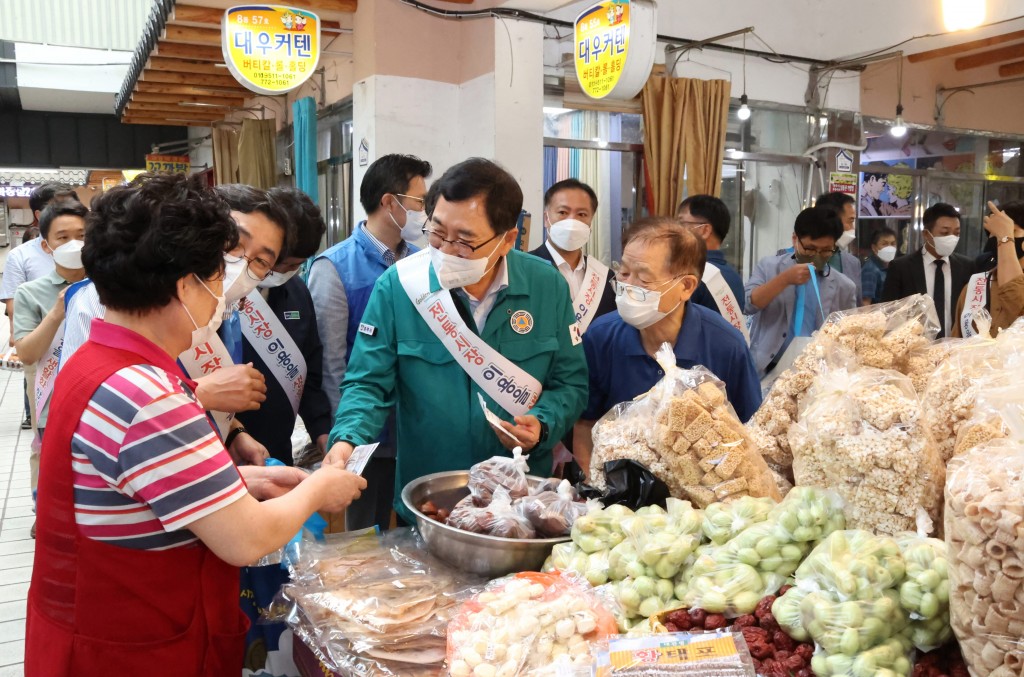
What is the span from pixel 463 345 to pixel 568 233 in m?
1.66

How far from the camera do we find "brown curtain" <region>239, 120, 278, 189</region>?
1012 centimetres

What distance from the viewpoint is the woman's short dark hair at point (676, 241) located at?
2492mm

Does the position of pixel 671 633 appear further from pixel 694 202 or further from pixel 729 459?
pixel 694 202

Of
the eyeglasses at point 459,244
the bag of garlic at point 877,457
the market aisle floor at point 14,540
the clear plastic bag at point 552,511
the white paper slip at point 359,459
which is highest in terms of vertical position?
the eyeglasses at point 459,244

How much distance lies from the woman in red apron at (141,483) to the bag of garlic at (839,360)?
1.07m

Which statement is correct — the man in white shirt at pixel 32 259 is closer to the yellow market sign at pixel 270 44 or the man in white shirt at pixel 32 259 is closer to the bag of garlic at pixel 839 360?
the yellow market sign at pixel 270 44

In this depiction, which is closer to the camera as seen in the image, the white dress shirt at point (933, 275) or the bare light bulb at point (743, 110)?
the white dress shirt at point (933, 275)

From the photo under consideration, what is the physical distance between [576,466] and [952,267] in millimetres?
4543

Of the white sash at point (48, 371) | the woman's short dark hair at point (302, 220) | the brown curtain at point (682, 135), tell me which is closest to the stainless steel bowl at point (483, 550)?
the woman's short dark hair at point (302, 220)

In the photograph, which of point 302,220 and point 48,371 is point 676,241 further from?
point 48,371

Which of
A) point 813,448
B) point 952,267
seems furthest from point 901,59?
point 813,448

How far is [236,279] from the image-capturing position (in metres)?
2.32

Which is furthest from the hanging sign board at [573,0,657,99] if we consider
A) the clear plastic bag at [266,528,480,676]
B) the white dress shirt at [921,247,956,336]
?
the clear plastic bag at [266,528,480,676]

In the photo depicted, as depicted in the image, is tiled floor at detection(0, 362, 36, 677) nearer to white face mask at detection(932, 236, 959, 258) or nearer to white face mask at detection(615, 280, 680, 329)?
white face mask at detection(615, 280, 680, 329)
